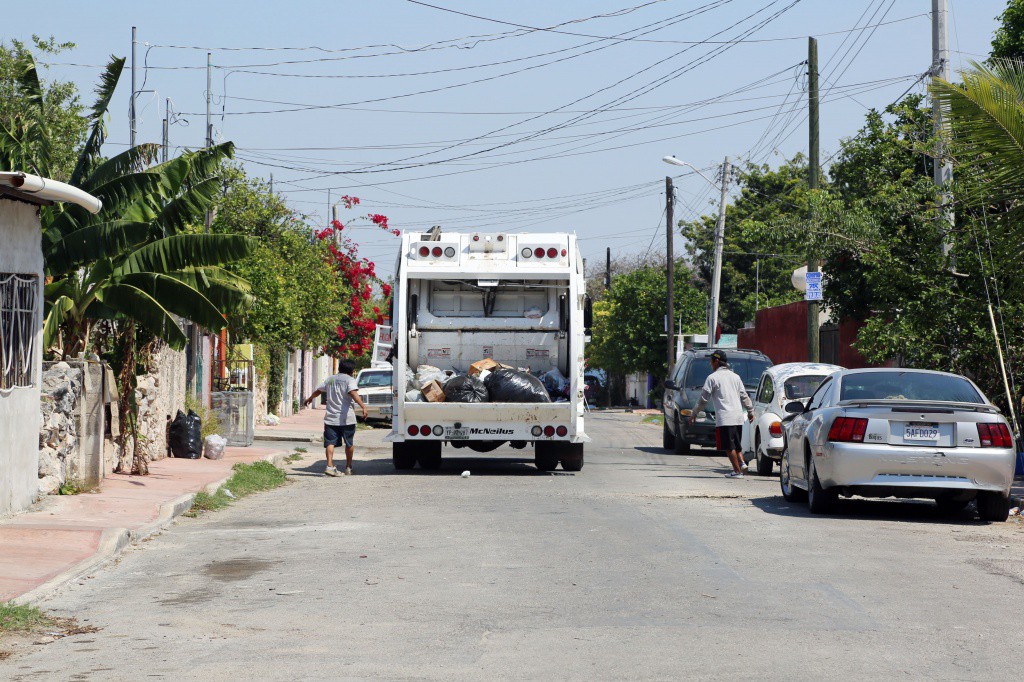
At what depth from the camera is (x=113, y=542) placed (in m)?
11.1

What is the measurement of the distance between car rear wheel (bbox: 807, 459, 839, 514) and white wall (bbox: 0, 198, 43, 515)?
7784 millimetres

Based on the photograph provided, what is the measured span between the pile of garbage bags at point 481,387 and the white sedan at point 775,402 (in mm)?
3280

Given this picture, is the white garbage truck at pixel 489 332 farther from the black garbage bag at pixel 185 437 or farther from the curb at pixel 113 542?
the curb at pixel 113 542

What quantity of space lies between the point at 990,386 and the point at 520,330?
7116 mm

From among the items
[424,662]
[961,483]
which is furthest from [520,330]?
[424,662]

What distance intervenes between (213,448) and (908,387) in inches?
451

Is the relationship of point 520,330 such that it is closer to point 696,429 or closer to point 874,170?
point 696,429

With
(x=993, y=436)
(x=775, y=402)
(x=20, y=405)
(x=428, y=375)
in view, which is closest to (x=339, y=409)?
(x=428, y=375)

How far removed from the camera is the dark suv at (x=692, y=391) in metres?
25.4

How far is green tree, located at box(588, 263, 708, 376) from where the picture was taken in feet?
204

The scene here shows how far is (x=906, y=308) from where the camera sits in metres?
20.6

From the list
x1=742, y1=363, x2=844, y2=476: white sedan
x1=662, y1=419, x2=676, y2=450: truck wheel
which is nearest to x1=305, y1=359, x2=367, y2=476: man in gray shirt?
x1=742, y1=363, x2=844, y2=476: white sedan

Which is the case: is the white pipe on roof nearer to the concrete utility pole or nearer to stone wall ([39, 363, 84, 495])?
stone wall ([39, 363, 84, 495])

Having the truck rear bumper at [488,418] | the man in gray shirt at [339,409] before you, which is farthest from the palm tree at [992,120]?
the man in gray shirt at [339,409]
